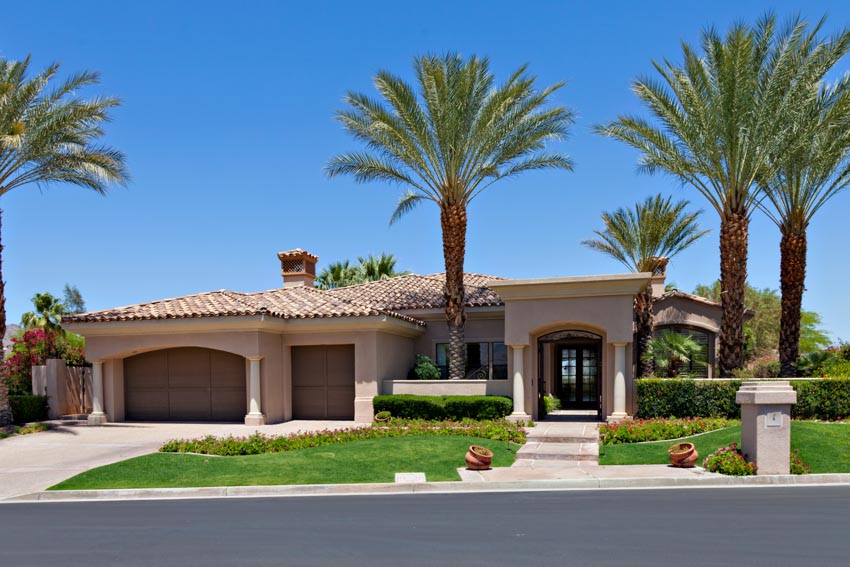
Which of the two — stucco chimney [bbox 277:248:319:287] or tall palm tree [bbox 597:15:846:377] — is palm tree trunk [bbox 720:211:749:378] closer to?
tall palm tree [bbox 597:15:846:377]

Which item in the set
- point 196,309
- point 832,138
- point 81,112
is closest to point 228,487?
point 196,309

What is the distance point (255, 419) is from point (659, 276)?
682 inches

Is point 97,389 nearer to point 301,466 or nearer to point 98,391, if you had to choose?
point 98,391

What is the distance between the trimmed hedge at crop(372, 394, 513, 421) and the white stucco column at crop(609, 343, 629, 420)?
2936mm

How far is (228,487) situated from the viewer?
1117cm

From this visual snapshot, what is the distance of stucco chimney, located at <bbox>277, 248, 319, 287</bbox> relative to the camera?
27547 mm

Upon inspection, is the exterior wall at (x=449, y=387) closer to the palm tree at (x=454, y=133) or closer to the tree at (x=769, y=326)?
the palm tree at (x=454, y=133)

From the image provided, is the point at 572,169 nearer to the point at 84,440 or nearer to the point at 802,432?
the point at 802,432

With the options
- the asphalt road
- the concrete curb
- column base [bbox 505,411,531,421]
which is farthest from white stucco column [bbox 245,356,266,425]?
the asphalt road

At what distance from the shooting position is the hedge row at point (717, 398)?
17266mm

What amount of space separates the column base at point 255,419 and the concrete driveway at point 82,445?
213 millimetres

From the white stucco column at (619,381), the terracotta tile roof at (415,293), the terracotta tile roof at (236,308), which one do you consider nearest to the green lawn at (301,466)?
the white stucco column at (619,381)

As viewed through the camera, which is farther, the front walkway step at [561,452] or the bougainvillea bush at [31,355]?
the bougainvillea bush at [31,355]

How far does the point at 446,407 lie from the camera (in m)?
19.3
